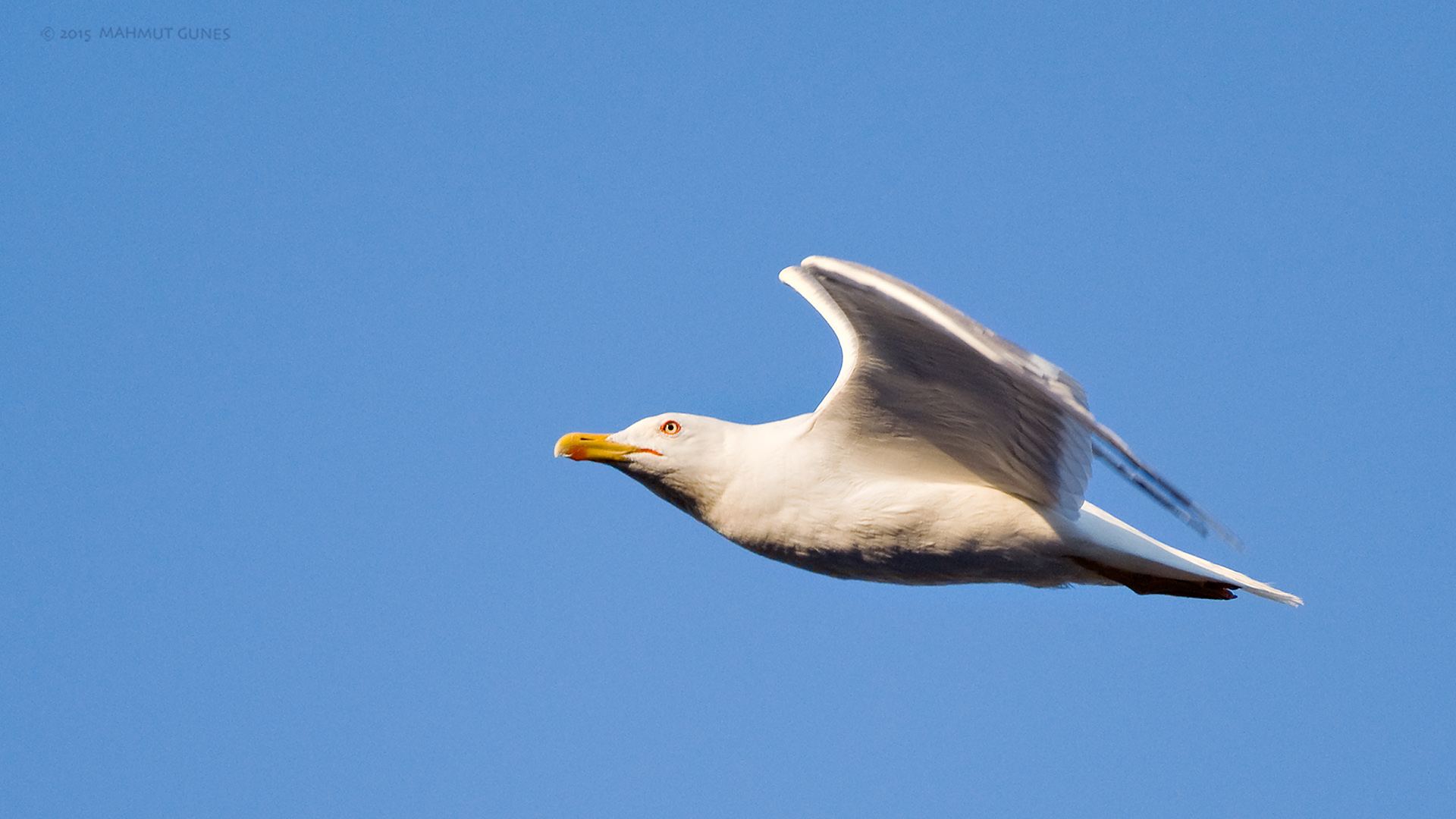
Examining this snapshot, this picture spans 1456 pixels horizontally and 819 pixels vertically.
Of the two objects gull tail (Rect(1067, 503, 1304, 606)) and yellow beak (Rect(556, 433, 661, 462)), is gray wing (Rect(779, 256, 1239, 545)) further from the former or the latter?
yellow beak (Rect(556, 433, 661, 462))

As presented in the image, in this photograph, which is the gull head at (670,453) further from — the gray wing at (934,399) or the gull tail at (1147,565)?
the gull tail at (1147,565)

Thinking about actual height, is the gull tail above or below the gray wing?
below

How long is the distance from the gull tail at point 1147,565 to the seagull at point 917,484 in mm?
12

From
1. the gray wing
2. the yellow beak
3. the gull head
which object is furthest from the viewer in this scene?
the yellow beak

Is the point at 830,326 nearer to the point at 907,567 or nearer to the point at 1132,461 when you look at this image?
the point at 907,567

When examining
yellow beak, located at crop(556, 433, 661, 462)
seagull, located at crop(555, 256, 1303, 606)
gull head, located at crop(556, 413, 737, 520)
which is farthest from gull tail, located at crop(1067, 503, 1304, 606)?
yellow beak, located at crop(556, 433, 661, 462)

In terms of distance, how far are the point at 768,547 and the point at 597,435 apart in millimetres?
1609

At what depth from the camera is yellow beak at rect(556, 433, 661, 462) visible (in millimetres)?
12016

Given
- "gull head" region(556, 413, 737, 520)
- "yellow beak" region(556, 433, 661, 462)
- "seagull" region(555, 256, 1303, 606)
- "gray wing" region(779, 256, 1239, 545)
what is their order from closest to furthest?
"gray wing" region(779, 256, 1239, 545) < "seagull" region(555, 256, 1303, 606) < "gull head" region(556, 413, 737, 520) < "yellow beak" region(556, 433, 661, 462)

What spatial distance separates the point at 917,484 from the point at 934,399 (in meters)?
0.71

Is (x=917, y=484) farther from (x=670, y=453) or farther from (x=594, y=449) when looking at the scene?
(x=594, y=449)

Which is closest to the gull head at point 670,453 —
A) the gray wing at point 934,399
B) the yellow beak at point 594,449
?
the yellow beak at point 594,449

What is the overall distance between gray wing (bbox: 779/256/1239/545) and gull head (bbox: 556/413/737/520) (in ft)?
2.77

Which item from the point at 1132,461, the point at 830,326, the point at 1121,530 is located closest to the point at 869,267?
the point at 830,326
